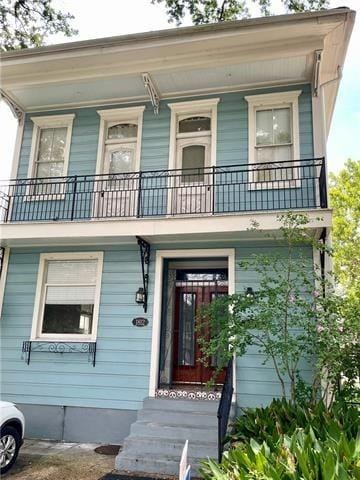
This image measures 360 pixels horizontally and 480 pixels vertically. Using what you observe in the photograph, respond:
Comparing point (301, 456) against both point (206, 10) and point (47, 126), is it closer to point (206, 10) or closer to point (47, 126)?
point (47, 126)

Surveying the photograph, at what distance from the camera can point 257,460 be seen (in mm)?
2654

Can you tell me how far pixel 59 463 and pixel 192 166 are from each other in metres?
5.42

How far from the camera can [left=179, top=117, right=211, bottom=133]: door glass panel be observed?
7.66 meters

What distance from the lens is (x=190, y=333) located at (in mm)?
7176

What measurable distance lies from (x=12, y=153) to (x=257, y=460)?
25.0ft

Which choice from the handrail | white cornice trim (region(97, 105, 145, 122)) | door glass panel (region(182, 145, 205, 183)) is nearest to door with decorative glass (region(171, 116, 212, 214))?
door glass panel (region(182, 145, 205, 183))

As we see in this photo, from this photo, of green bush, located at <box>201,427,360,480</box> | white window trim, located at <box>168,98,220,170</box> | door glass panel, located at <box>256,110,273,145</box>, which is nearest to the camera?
green bush, located at <box>201,427,360,480</box>

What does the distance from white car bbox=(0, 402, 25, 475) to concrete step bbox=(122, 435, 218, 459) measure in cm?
145

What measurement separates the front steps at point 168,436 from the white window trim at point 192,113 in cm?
423

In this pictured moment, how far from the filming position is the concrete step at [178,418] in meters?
5.69

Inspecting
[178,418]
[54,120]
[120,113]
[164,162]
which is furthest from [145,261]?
[54,120]

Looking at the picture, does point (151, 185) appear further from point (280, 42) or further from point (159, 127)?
point (280, 42)

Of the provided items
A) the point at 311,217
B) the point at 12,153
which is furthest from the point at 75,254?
the point at 311,217

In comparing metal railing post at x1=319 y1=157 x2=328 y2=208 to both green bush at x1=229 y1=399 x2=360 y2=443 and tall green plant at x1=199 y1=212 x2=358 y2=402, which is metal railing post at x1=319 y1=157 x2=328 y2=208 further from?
green bush at x1=229 y1=399 x2=360 y2=443
